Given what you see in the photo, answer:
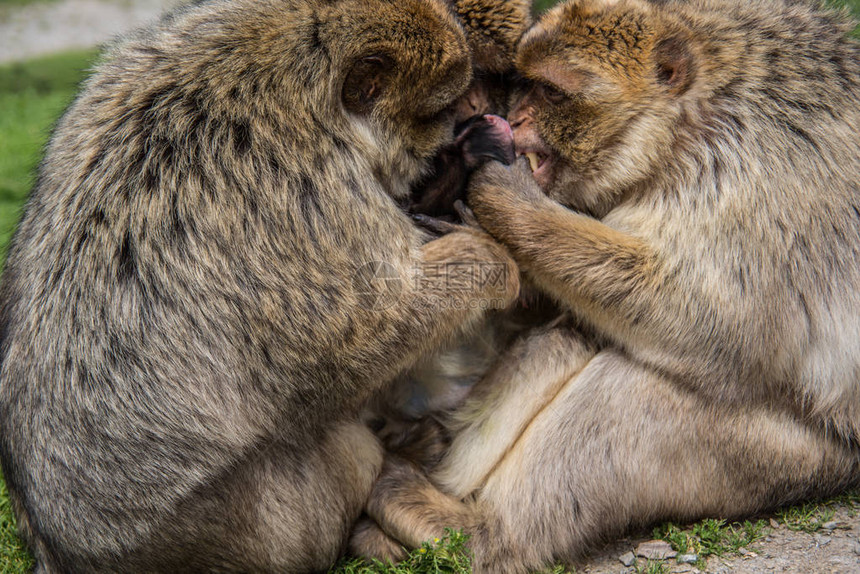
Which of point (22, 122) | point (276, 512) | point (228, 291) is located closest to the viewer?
point (228, 291)

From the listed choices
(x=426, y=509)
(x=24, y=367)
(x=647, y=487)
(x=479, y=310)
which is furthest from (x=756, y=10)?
(x=24, y=367)

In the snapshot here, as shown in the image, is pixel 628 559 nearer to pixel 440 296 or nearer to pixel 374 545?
pixel 374 545

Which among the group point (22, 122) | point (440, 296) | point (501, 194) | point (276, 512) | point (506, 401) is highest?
point (501, 194)

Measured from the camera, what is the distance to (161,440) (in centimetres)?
307

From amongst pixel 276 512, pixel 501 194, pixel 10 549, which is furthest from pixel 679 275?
pixel 10 549

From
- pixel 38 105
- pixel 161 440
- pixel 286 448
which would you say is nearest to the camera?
pixel 161 440

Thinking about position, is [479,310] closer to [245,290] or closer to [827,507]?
[245,290]

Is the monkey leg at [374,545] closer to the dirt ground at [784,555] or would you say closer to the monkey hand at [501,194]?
the dirt ground at [784,555]

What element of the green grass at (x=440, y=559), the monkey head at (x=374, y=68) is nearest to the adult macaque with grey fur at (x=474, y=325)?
the green grass at (x=440, y=559)

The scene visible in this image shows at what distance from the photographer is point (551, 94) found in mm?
3574

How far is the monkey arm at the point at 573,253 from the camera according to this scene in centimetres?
337

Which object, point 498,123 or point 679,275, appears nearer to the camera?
point 679,275

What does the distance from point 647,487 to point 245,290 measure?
1.77 metres

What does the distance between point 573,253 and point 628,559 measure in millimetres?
1263
